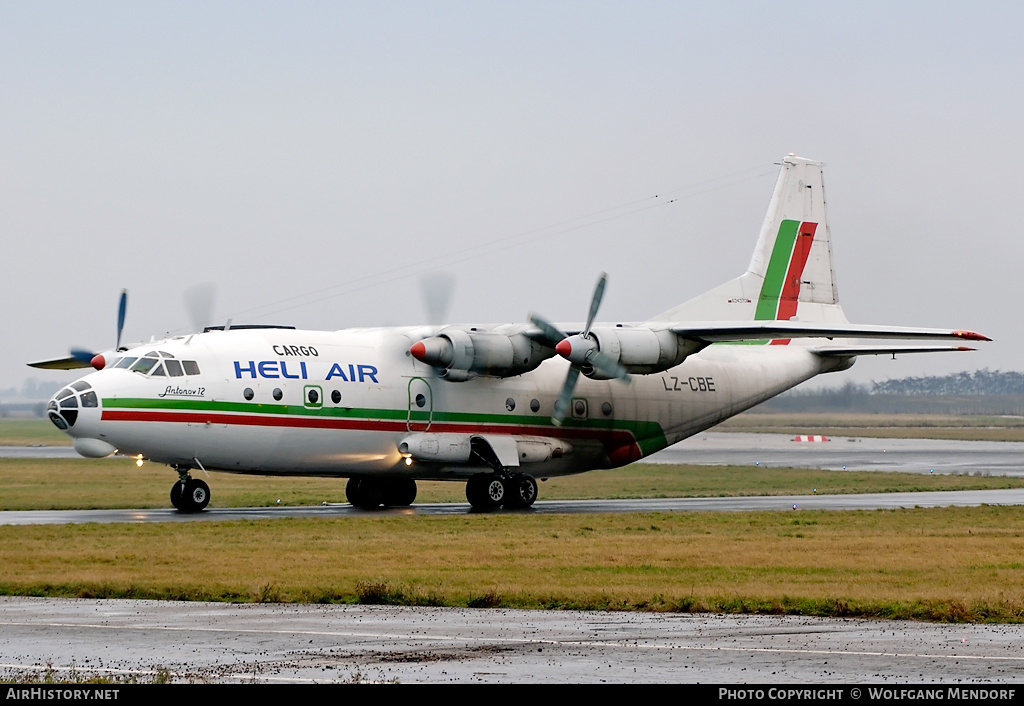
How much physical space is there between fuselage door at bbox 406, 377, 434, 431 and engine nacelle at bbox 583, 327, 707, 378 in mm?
3750

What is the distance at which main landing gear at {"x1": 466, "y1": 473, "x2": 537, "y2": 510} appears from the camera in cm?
3334

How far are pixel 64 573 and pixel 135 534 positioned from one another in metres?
5.75

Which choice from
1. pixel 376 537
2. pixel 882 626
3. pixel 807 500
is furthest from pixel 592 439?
pixel 882 626

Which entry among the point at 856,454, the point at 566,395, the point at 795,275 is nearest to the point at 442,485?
the point at 566,395

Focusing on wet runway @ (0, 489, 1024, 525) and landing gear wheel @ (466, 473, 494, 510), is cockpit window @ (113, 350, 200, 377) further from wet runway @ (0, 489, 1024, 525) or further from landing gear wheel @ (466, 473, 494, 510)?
landing gear wheel @ (466, 473, 494, 510)

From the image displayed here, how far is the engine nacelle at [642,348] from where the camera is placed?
1266 inches

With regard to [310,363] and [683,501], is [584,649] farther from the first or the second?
[683,501]

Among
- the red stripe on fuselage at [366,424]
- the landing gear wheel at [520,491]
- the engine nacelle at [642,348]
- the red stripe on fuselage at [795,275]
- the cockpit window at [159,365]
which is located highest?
the red stripe on fuselage at [795,275]

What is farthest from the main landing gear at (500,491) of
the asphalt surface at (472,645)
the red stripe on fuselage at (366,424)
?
the asphalt surface at (472,645)

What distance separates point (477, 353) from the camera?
32.5m

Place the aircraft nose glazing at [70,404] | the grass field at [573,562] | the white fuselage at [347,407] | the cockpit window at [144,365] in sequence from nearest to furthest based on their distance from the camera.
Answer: the grass field at [573,562], the aircraft nose glazing at [70,404], the white fuselage at [347,407], the cockpit window at [144,365]

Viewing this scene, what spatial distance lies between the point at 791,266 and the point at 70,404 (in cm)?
2105

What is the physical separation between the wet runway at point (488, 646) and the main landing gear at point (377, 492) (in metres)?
18.5

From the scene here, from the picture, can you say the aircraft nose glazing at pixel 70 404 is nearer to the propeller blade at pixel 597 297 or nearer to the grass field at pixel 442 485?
the grass field at pixel 442 485
